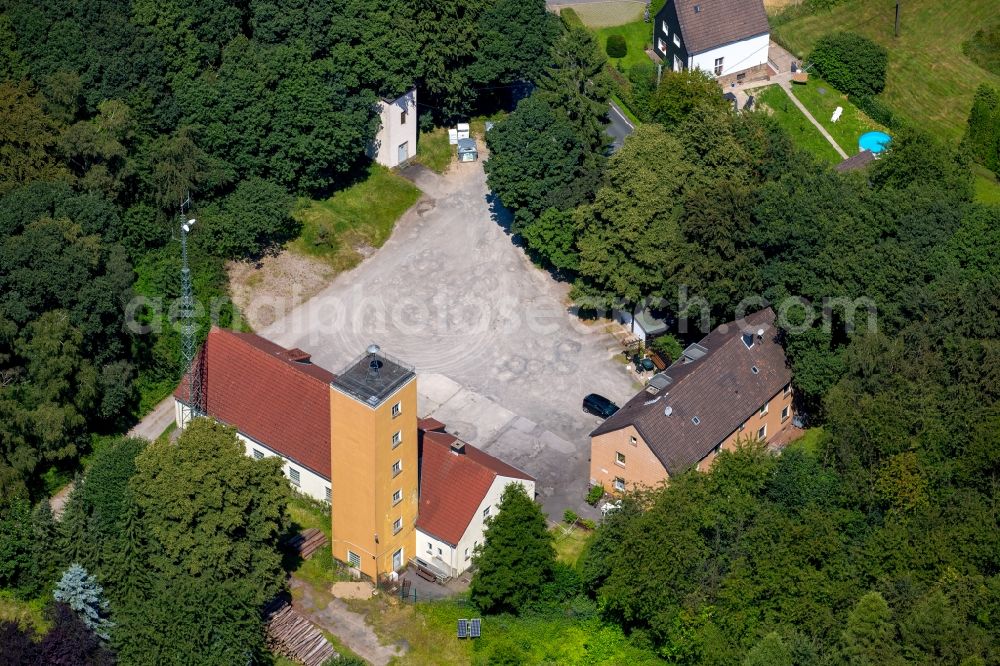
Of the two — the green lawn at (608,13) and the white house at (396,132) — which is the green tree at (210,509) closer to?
the white house at (396,132)

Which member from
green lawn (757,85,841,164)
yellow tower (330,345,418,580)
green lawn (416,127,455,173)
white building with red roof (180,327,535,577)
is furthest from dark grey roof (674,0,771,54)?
yellow tower (330,345,418,580)

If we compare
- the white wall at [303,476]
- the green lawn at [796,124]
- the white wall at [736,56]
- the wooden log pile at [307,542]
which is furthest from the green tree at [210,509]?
the white wall at [736,56]

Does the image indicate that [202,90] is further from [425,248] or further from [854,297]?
[854,297]

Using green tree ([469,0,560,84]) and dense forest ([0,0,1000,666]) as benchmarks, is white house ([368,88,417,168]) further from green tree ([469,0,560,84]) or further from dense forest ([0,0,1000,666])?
green tree ([469,0,560,84])

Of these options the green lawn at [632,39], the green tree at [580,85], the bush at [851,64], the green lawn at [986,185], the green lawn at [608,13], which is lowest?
the green lawn at [986,185]

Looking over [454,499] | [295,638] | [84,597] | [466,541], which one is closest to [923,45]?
[454,499]
